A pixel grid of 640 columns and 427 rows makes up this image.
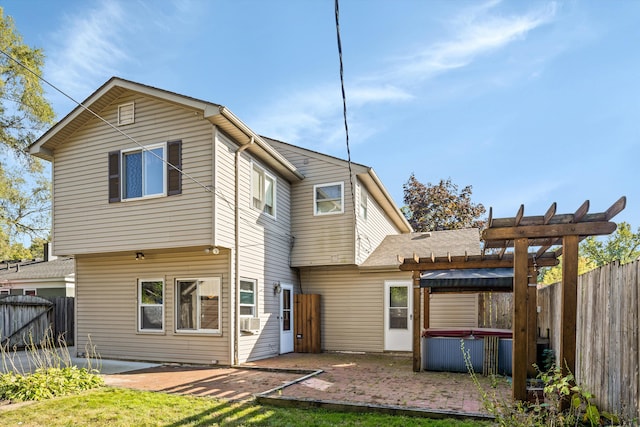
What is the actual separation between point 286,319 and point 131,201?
5585 millimetres

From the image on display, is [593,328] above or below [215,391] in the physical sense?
above

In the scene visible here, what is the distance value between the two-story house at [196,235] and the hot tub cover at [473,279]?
10.0 ft

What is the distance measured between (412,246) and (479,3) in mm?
9033

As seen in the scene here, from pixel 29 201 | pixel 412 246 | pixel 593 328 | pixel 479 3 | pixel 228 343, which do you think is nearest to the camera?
pixel 593 328

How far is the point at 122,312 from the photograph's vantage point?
11.4 m

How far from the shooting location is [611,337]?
4641 millimetres

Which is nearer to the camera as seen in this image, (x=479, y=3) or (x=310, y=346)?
(x=479, y=3)

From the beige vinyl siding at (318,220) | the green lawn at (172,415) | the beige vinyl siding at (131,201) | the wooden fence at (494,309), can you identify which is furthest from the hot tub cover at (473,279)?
the beige vinyl siding at (131,201)

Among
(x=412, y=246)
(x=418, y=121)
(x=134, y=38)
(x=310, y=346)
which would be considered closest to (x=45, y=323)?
(x=310, y=346)

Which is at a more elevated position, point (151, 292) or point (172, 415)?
point (151, 292)

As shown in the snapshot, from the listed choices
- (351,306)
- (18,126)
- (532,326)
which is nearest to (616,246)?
(351,306)

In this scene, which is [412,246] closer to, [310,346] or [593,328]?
[310,346]

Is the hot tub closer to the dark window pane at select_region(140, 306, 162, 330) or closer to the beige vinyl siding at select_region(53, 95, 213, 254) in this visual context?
the beige vinyl siding at select_region(53, 95, 213, 254)

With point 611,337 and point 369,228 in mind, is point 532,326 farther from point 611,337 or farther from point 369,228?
point 369,228
